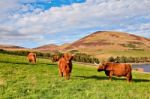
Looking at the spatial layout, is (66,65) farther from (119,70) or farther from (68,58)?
(119,70)

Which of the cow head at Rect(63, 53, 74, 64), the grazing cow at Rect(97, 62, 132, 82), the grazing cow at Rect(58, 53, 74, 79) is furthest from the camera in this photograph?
the grazing cow at Rect(97, 62, 132, 82)

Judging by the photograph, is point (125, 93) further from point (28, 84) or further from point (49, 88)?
point (28, 84)

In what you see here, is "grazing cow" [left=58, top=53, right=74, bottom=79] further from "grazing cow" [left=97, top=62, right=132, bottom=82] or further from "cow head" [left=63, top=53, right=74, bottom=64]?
"grazing cow" [left=97, top=62, right=132, bottom=82]

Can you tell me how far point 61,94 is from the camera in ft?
52.3

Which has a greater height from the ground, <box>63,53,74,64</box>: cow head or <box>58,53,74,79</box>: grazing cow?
<box>63,53,74,64</box>: cow head

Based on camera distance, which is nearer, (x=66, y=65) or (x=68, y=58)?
(x=66, y=65)

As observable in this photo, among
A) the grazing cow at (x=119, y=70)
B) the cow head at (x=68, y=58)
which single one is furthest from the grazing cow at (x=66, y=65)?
the grazing cow at (x=119, y=70)

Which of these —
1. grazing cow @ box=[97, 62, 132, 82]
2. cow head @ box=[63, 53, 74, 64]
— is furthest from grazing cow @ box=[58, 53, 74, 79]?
grazing cow @ box=[97, 62, 132, 82]

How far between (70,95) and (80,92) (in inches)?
42.0

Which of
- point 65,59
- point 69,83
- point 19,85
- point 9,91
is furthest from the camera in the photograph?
point 65,59

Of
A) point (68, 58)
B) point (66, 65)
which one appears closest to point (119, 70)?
point (68, 58)

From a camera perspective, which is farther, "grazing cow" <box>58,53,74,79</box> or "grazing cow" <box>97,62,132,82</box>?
"grazing cow" <box>97,62,132,82</box>

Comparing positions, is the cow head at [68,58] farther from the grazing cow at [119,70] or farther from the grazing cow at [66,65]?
the grazing cow at [119,70]

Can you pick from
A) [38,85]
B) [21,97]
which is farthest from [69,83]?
[21,97]
